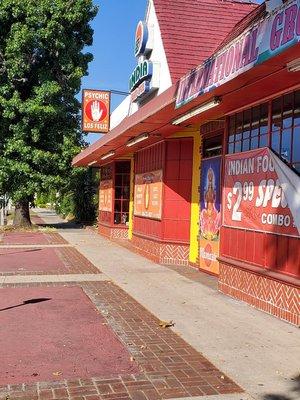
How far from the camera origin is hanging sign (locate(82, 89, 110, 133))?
21.3 m

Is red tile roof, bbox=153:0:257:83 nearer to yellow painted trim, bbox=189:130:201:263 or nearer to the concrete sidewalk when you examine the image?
yellow painted trim, bbox=189:130:201:263

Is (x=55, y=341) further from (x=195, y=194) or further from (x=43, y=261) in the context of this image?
(x=43, y=261)

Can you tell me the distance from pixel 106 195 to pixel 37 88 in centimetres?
568

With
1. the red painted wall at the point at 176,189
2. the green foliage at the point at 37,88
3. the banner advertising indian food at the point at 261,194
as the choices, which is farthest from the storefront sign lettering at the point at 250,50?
the green foliage at the point at 37,88

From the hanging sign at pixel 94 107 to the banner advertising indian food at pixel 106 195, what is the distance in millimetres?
2312

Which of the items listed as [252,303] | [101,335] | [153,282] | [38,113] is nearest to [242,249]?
[252,303]

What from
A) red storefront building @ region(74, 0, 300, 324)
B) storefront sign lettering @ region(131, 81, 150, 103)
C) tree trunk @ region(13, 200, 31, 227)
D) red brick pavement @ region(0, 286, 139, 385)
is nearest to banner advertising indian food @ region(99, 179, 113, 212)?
red storefront building @ region(74, 0, 300, 324)

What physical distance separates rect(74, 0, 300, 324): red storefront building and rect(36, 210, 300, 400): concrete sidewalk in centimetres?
42

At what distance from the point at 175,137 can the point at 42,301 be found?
6.07m

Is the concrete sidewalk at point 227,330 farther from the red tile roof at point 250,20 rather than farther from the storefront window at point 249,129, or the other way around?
the red tile roof at point 250,20

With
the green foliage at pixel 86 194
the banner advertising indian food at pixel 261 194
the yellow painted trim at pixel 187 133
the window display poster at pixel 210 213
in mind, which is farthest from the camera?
the green foliage at pixel 86 194

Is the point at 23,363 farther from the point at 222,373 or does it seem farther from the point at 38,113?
the point at 38,113

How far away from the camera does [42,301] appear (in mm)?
8359

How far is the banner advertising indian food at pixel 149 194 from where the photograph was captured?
44.8ft
